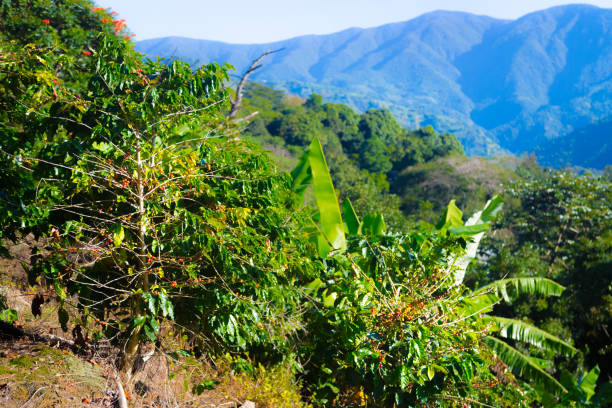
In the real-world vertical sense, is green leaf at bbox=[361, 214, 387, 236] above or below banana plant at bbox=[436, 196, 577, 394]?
above

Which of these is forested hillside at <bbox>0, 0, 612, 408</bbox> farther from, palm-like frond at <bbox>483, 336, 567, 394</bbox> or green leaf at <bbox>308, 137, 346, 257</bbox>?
palm-like frond at <bbox>483, 336, 567, 394</bbox>

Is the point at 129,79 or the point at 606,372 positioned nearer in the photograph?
the point at 129,79

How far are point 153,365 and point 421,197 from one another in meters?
31.6

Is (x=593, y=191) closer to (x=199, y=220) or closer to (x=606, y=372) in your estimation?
(x=606, y=372)

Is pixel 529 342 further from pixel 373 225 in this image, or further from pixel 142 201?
pixel 142 201

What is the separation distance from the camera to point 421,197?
3394 cm

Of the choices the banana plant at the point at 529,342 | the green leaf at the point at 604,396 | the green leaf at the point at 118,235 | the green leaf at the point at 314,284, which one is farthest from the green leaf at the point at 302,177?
the green leaf at the point at 604,396

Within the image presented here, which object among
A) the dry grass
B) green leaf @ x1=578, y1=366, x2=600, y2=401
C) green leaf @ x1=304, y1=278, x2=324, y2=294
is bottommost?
green leaf @ x1=578, y1=366, x2=600, y2=401

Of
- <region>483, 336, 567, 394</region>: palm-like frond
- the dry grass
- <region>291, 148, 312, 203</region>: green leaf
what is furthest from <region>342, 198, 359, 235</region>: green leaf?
<region>483, 336, 567, 394</region>: palm-like frond

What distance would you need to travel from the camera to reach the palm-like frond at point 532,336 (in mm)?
6227

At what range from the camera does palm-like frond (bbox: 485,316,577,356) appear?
623 centimetres

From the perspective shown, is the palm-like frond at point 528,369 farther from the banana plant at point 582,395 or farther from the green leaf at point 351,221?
the green leaf at point 351,221

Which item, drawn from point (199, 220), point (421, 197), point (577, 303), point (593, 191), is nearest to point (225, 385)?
point (199, 220)

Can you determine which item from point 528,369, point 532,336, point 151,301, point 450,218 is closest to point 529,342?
point 532,336
